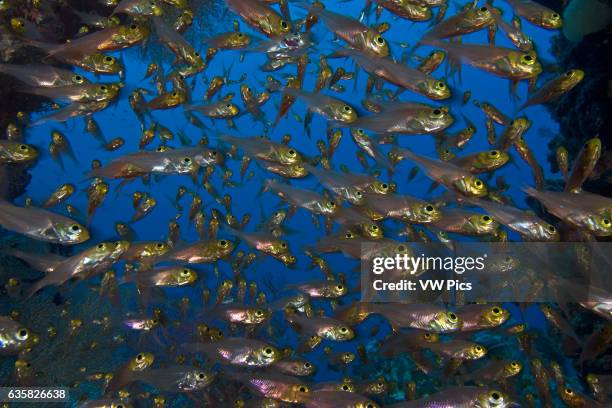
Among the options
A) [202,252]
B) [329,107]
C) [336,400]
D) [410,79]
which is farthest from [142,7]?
[336,400]

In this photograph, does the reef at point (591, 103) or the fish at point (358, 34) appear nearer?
the fish at point (358, 34)

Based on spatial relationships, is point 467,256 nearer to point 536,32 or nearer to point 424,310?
point 424,310

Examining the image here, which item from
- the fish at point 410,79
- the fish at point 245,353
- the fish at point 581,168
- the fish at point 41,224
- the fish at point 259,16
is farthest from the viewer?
the fish at point 245,353

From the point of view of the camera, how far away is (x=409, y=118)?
477 centimetres

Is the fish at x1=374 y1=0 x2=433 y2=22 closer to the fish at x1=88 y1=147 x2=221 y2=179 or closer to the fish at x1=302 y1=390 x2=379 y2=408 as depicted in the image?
the fish at x1=88 y1=147 x2=221 y2=179

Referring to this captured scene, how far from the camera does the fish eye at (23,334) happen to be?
4.48 meters

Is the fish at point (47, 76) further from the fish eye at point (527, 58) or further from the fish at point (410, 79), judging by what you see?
the fish eye at point (527, 58)

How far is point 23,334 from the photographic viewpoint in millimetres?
4496

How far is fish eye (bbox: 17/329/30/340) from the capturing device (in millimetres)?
4480

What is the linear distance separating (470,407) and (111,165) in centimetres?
441

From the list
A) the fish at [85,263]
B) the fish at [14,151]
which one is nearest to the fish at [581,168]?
the fish at [85,263]

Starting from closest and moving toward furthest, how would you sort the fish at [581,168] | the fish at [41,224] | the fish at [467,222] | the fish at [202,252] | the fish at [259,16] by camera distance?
the fish at [581,168] → the fish at [41,224] → the fish at [467,222] → the fish at [259,16] → the fish at [202,252]

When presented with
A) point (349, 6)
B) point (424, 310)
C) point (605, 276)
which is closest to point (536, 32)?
point (349, 6)

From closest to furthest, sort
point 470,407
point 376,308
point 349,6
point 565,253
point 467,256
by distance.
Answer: point 470,407 < point 376,308 < point 467,256 < point 565,253 < point 349,6
